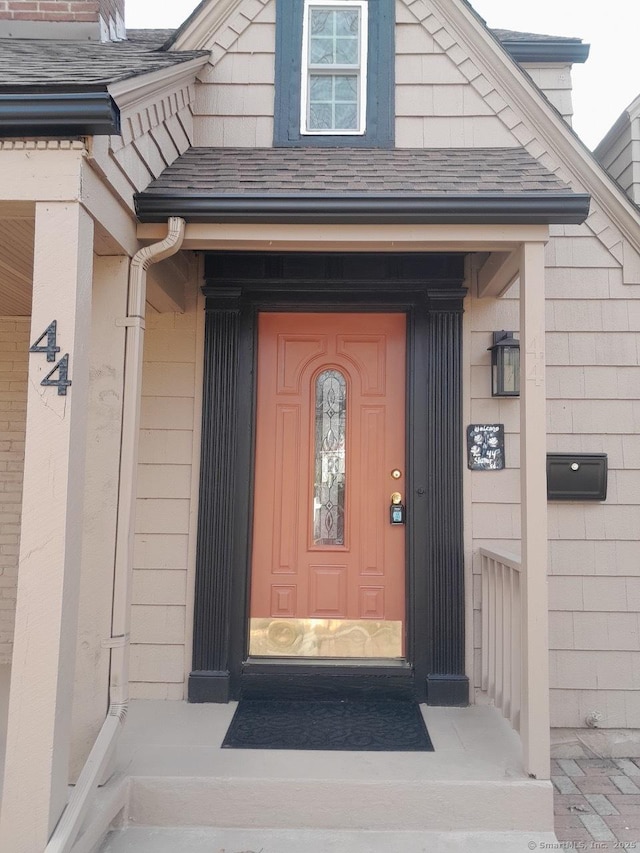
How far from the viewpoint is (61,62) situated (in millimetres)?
2750

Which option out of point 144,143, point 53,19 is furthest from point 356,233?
point 53,19

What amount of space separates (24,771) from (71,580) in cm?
63

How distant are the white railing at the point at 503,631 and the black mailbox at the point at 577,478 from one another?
566 millimetres

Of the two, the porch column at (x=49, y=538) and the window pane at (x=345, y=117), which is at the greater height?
the window pane at (x=345, y=117)

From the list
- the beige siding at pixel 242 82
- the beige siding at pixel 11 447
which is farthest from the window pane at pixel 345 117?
the beige siding at pixel 11 447

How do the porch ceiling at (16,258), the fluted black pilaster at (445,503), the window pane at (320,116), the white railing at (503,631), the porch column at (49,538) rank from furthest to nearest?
the window pane at (320,116)
the fluted black pilaster at (445,503)
the white railing at (503,631)
the porch ceiling at (16,258)
the porch column at (49,538)

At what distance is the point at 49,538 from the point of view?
2.17 metres

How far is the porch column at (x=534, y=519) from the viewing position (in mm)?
2623

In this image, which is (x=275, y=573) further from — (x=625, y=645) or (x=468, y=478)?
(x=625, y=645)

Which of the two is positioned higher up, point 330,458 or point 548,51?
point 548,51

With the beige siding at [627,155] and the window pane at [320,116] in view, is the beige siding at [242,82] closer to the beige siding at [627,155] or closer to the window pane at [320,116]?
the window pane at [320,116]

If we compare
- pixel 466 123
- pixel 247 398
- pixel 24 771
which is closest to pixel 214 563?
pixel 247 398

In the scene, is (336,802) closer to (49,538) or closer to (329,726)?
(329,726)

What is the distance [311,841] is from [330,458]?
1.92 meters
